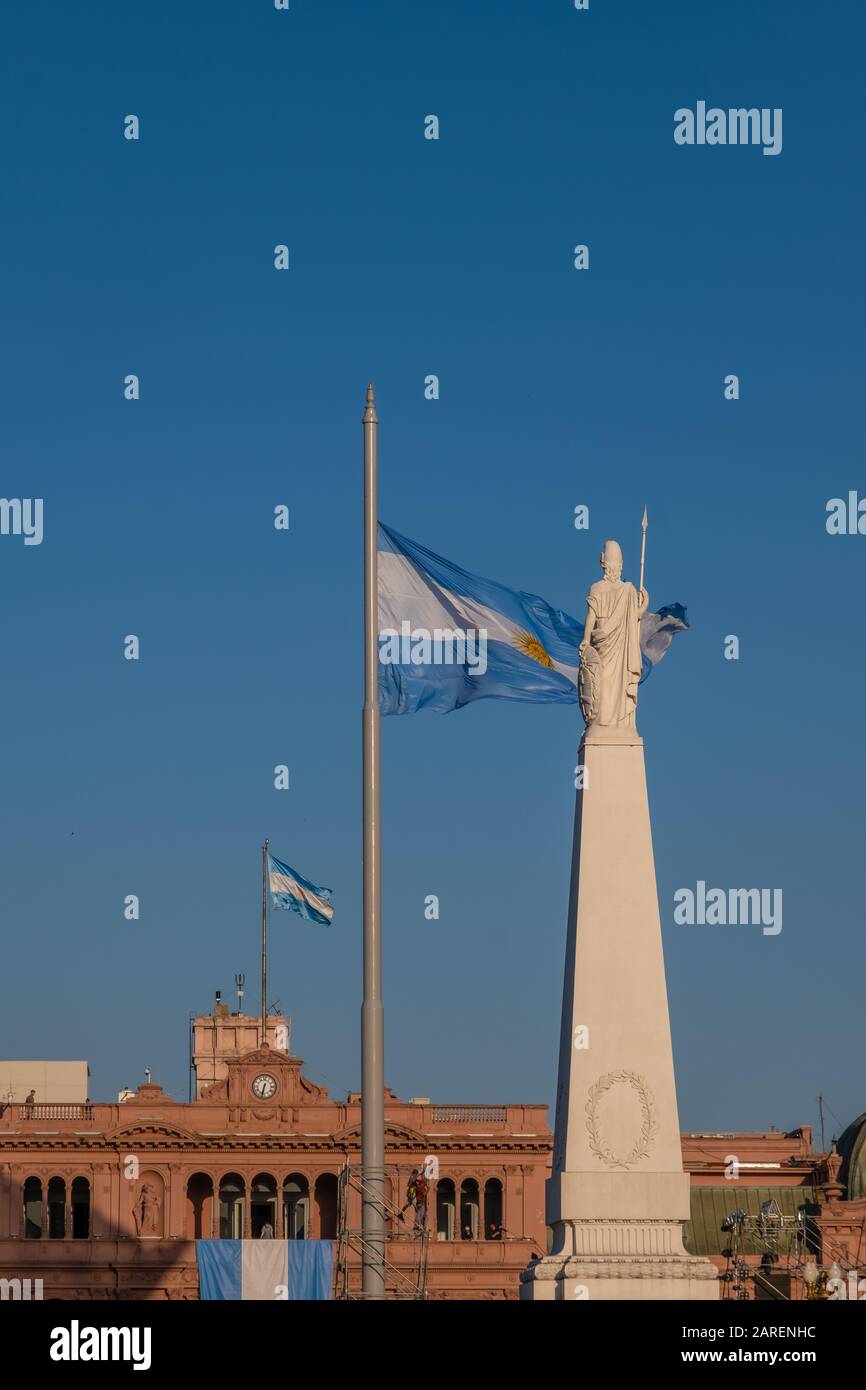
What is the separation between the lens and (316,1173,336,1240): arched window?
9375 cm

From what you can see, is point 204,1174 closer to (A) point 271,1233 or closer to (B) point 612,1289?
(A) point 271,1233

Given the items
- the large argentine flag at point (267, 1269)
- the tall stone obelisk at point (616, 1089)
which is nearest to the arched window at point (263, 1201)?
the large argentine flag at point (267, 1269)

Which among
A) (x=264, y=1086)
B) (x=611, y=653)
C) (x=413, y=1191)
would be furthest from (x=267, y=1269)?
(x=611, y=653)

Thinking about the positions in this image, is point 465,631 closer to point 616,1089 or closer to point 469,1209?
point 616,1089

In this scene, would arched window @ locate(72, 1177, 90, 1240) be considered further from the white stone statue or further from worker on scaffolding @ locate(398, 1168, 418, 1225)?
the white stone statue

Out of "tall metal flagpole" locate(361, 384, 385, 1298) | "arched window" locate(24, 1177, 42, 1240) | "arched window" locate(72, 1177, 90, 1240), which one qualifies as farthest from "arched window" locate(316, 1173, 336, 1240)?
"tall metal flagpole" locate(361, 384, 385, 1298)

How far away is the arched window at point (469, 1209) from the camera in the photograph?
93.1 metres

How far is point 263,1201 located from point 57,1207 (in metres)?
7.96

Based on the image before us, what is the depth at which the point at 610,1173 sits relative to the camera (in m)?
34.4

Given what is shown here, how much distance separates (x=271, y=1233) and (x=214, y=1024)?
2817 cm

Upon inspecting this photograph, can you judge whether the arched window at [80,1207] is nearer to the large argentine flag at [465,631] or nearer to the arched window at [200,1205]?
the arched window at [200,1205]
